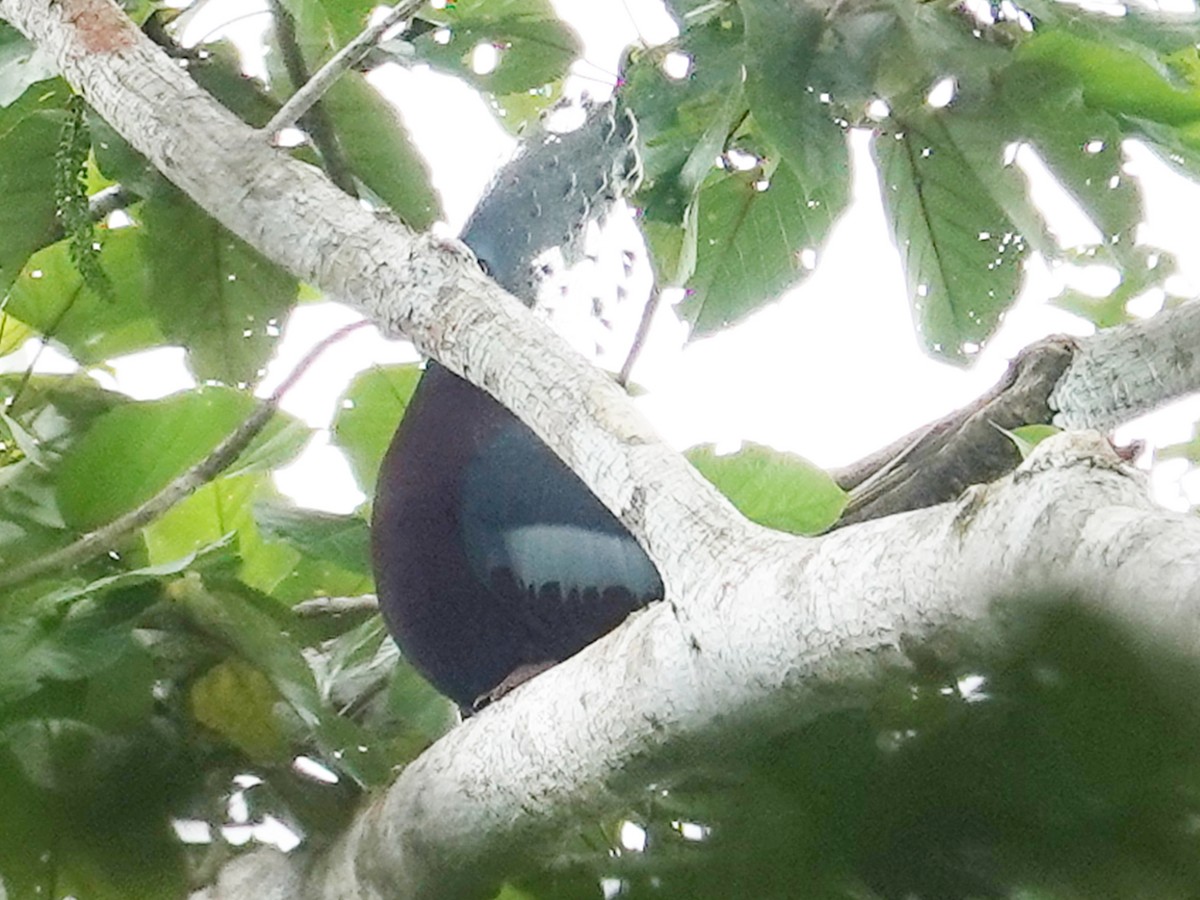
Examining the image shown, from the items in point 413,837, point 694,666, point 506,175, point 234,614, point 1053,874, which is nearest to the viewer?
point 1053,874

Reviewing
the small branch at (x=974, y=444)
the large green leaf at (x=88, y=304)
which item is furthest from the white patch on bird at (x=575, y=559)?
the large green leaf at (x=88, y=304)

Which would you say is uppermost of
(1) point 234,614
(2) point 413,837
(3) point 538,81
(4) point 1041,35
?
Result: (3) point 538,81

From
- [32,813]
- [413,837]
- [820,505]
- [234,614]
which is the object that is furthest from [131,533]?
[32,813]

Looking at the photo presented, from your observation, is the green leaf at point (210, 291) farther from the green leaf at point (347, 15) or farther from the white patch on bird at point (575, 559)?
the white patch on bird at point (575, 559)

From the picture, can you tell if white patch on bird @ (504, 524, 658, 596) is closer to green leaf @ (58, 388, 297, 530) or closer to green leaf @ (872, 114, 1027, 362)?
green leaf @ (58, 388, 297, 530)

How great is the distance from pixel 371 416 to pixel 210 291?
0.45 feet

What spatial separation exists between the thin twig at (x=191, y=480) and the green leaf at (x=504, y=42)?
171mm

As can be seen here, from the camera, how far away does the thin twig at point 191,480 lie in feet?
2.02

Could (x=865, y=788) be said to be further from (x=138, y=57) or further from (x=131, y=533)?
(x=138, y=57)

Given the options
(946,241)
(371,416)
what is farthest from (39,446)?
(946,241)

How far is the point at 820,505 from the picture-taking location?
29.7 inches

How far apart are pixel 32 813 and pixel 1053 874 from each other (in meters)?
0.17

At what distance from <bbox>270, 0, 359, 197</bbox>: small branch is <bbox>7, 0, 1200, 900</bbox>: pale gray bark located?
0.51 feet

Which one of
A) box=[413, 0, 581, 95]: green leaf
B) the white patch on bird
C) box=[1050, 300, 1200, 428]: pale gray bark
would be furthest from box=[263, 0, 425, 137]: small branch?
box=[1050, 300, 1200, 428]: pale gray bark
